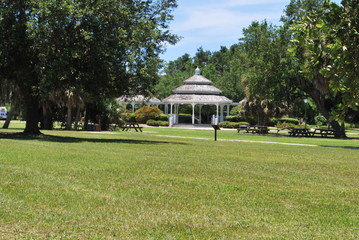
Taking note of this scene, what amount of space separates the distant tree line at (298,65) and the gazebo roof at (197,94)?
474cm

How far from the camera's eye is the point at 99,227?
711 cm

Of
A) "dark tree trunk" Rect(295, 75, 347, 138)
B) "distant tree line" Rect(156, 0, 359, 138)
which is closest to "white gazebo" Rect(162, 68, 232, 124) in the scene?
"distant tree line" Rect(156, 0, 359, 138)

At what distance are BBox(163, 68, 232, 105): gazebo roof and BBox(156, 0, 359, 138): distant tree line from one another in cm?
474

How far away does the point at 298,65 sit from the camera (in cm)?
4212

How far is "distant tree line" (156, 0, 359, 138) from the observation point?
268 inches

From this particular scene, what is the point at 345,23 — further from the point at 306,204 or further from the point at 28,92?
the point at 28,92

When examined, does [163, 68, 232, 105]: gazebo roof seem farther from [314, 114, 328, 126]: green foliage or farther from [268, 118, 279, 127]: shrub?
[314, 114, 328, 126]: green foliage

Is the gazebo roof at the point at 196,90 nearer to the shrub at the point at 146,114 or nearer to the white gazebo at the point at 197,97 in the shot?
the white gazebo at the point at 197,97

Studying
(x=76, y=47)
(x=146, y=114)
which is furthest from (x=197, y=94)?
(x=76, y=47)

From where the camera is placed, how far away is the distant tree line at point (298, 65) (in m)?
6.82

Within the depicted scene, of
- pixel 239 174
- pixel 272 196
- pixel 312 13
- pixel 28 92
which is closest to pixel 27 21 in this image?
pixel 28 92

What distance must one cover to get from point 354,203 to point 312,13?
13.0 feet

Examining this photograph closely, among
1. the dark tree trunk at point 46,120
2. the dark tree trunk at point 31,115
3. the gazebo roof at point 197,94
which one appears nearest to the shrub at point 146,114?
the gazebo roof at point 197,94

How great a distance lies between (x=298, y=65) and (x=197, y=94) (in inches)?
1207
